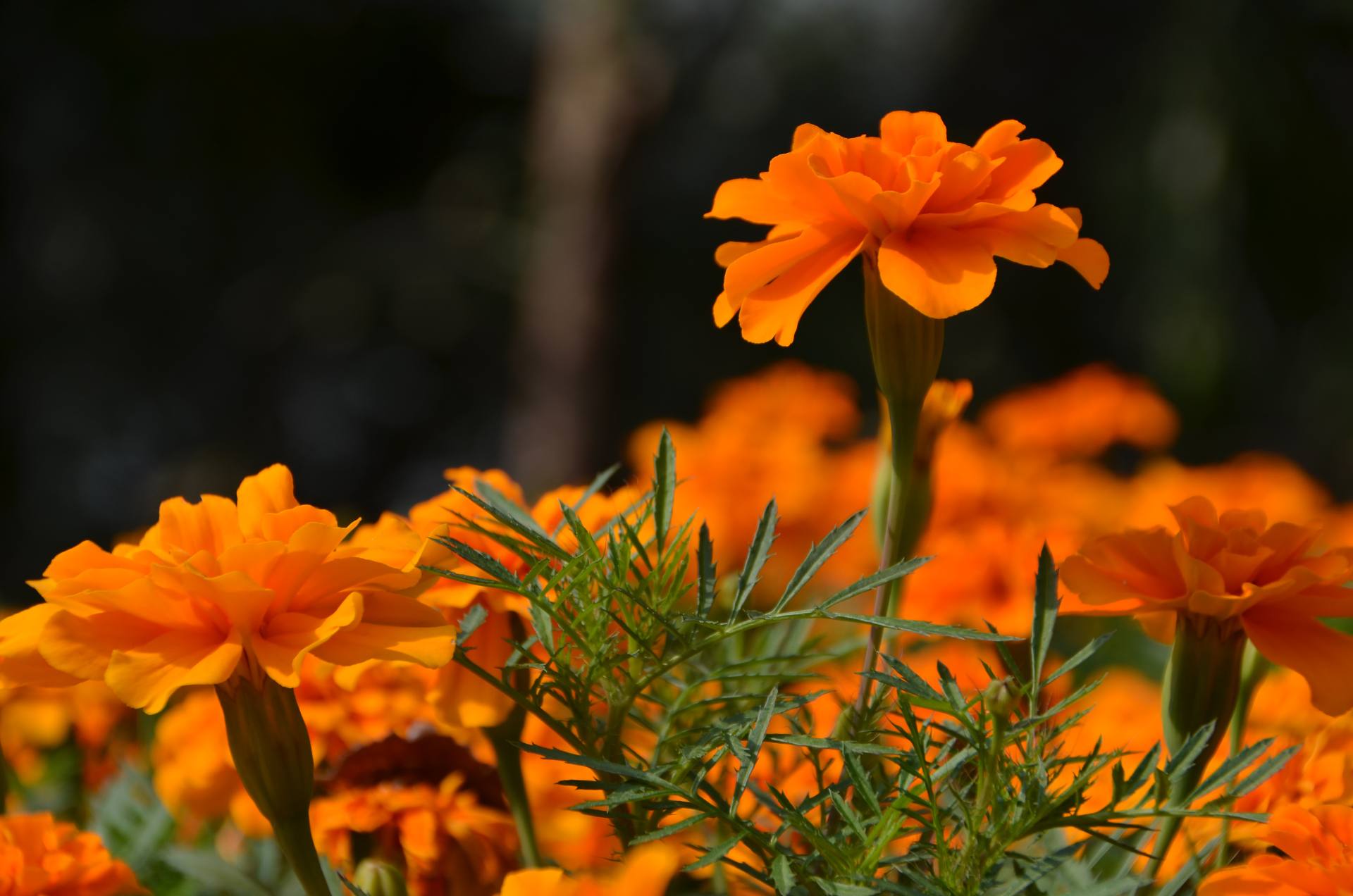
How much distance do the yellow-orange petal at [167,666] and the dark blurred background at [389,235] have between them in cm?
302

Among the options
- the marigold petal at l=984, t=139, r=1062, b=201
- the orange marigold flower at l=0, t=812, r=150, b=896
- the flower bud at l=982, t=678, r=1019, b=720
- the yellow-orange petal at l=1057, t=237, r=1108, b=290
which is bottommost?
the flower bud at l=982, t=678, r=1019, b=720

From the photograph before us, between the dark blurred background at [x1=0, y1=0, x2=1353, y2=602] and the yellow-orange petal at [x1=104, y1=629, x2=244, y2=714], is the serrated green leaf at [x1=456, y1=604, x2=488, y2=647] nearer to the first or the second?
the yellow-orange petal at [x1=104, y1=629, x2=244, y2=714]

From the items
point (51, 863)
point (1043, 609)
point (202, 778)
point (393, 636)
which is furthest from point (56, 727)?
point (1043, 609)

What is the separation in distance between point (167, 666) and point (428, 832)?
0.13 meters

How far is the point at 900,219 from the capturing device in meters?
0.40

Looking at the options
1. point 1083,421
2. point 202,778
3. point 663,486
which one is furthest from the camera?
point 1083,421

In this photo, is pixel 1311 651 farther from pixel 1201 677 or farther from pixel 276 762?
pixel 276 762

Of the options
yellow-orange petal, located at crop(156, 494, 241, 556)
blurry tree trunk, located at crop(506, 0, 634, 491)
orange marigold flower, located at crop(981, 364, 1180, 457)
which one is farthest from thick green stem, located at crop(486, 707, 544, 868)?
blurry tree trunk, located at crop(506, 0, 634, 491)

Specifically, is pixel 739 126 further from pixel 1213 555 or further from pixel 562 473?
pixel 1213 555

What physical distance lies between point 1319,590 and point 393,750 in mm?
303

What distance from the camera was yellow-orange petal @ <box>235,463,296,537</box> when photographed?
0.39 meters

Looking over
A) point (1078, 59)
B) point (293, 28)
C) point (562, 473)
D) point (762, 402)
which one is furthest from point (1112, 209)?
point (293, 28)

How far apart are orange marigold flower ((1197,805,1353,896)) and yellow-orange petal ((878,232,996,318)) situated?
0.16m

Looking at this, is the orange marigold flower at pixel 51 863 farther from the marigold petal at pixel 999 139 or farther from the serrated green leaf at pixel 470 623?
the marigold petal at pixel 999 139
